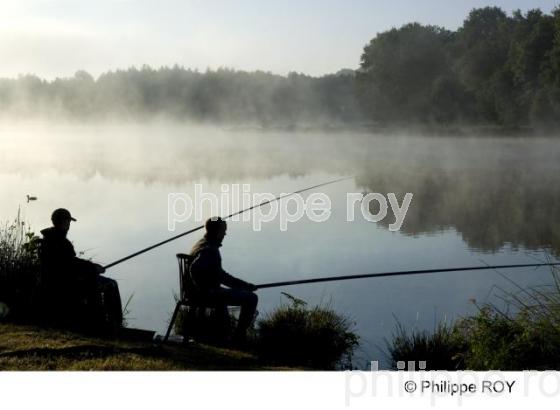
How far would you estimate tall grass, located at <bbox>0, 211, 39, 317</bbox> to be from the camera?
19.7ft

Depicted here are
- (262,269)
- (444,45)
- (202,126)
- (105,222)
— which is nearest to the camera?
(262,269)

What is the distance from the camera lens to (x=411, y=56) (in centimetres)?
4788

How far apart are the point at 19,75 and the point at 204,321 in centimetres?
6388

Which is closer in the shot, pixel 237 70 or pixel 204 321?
pixel 204 321

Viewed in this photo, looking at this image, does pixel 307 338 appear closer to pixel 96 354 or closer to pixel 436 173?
pixel 96 354

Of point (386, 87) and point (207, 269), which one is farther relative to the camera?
point (386, 87)

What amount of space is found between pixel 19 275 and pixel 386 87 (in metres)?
43.4

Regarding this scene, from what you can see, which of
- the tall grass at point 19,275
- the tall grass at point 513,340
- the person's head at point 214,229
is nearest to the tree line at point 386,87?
the tall grass at point 513,340

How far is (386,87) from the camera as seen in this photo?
48.1 m

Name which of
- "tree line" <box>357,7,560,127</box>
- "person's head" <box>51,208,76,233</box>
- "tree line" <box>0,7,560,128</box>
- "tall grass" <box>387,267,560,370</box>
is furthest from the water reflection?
"person's head" <box>51,208,76,233</box>

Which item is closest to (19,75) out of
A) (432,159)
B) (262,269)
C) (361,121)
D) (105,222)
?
(361,121)

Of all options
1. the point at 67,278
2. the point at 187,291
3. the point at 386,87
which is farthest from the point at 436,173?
the point at 67,278
